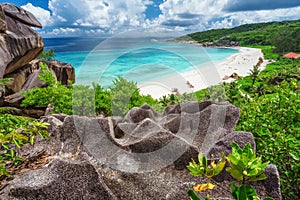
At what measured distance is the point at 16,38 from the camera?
41.9 feet

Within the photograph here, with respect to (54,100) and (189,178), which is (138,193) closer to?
(189,178)

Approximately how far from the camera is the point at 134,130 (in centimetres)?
299

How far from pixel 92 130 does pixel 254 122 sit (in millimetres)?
2417

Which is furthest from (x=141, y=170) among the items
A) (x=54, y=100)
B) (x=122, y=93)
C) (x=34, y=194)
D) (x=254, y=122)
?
(x=122, y=93)

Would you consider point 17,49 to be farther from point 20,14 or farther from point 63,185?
point 63,185

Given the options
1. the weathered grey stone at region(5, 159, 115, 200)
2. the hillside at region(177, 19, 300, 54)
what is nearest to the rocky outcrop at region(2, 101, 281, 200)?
the weathered grey stone at region(5, 159, 115, 200)

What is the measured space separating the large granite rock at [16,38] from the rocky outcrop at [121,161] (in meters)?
10.9

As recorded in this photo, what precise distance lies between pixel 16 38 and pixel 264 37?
11803 centimetres

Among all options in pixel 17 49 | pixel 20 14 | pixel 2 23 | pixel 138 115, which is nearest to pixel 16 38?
pixel 17 49

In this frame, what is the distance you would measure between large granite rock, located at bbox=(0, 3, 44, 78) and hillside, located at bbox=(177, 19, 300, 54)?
9313 millimetres

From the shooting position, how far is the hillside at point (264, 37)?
73.2 m

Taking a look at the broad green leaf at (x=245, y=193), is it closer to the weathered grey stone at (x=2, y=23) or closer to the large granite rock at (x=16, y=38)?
the large granite rock at (x=16, y=38)

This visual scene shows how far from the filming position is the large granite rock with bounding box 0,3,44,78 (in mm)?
12062

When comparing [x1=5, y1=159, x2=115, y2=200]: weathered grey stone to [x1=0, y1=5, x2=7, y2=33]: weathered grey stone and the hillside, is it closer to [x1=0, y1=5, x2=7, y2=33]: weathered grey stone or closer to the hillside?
the hillside
